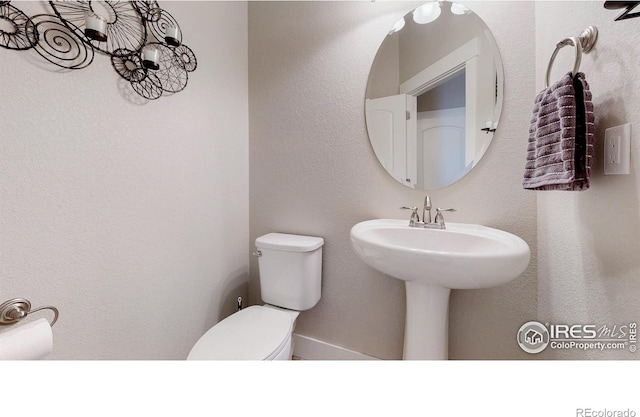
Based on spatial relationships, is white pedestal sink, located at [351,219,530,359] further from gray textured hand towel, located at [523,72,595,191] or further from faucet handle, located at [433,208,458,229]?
gray textured hand towel, located at [523,72,595,191]

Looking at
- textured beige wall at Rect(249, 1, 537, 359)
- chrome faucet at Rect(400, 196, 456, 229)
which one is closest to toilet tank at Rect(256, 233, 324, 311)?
textured beige wall at Rect(249, 1, 537, 359)

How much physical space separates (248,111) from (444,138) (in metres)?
1.10

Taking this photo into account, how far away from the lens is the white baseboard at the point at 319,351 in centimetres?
130

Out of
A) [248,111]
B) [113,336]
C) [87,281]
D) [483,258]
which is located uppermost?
[248,111]

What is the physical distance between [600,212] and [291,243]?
1063 millimetres

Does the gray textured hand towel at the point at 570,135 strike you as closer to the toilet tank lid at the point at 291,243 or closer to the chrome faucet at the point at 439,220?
the chrome faucet at the point at 439,220

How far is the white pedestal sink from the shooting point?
684mm

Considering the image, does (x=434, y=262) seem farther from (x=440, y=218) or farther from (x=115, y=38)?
(x=115, y=38)

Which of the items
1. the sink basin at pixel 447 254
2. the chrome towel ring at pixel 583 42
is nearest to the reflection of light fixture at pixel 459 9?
the chrome towel ring at pixel 583 42

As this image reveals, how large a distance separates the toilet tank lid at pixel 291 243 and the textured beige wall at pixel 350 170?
0.07m

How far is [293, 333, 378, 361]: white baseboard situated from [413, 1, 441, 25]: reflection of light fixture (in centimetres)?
161

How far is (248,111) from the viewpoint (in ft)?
4.93
